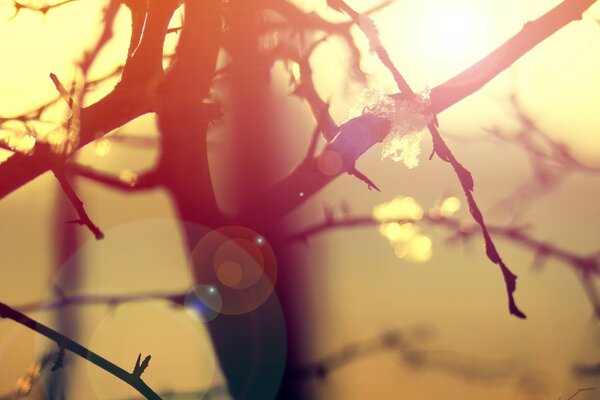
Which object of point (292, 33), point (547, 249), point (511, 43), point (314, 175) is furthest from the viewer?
point (547, 249)

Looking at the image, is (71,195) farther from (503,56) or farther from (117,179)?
(503,56)

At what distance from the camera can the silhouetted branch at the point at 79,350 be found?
4.76 ft

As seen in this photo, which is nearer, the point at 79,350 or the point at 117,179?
the point at 79,350

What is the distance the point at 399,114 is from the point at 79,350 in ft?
3.67

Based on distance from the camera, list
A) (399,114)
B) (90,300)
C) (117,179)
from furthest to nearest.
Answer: (90,300) < (117,179) < (399,114)

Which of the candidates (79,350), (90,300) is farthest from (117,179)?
(79,350)

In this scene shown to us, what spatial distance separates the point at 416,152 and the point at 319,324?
656 millimetres

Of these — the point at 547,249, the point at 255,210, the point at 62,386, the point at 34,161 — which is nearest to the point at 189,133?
the point at 255,210

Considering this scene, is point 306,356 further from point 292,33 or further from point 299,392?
point 292,33

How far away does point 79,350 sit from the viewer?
1520 millimetres

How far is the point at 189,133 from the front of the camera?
73.9 inches

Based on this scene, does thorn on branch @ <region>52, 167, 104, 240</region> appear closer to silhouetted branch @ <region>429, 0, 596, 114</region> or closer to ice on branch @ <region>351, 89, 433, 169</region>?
ice on branch @ <region>351, 89, 433, 169</region>

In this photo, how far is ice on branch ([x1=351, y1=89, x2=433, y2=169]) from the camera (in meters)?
1.69

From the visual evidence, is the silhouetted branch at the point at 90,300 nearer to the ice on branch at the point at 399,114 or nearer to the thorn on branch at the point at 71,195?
the thorn on branch at the point at 71,195
